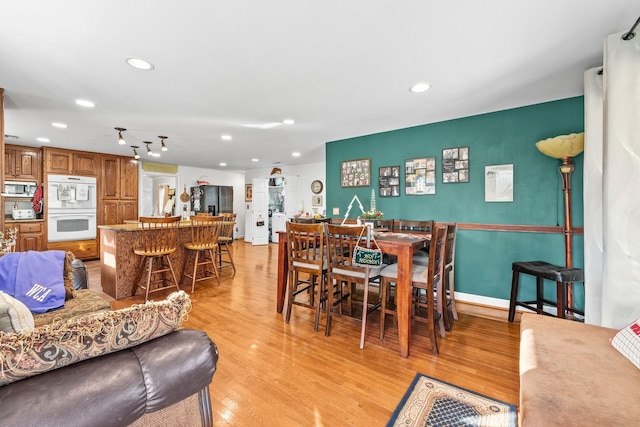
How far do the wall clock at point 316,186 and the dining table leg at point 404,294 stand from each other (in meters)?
4.97

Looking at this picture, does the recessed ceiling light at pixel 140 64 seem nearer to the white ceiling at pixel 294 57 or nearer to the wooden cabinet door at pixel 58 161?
the white ceiling at pixel 294 57

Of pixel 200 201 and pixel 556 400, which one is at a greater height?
pixel 200 201

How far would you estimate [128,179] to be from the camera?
6.20 metres

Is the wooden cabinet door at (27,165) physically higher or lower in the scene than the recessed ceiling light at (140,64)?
lower

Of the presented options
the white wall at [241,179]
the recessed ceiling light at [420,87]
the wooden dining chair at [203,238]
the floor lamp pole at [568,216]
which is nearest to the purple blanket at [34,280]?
the wooden dining chair at [203,238]

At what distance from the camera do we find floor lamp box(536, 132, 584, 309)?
2.61m

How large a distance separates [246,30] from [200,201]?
268 inches

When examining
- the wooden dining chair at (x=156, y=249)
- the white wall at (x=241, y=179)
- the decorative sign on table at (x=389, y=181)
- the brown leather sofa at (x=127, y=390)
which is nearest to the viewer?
the brown leather sofa at (x=127, y=390)

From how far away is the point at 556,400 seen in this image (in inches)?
37.3

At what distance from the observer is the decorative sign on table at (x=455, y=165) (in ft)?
11.3

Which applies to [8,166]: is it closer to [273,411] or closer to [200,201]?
[200,201]

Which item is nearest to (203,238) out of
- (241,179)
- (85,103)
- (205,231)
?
(205,231)

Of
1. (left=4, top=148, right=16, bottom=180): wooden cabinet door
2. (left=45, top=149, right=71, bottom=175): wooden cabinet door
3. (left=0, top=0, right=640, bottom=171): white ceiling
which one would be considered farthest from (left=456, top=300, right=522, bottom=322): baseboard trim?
(left=4, top=148, right=16, bottom=180): wooden cabinet door

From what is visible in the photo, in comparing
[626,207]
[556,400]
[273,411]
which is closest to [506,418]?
[556,400]
